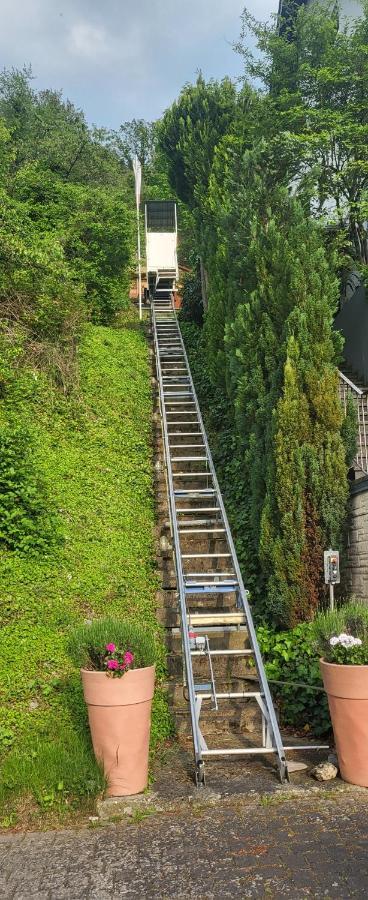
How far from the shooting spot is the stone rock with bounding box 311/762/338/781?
15.9 feet

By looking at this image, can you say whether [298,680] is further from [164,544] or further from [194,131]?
[194,131]

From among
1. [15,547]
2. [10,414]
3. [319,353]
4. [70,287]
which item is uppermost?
[70,287]

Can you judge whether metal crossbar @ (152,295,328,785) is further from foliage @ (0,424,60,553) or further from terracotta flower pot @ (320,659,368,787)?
foliage @ (0,424,60,553)

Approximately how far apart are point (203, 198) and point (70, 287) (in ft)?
10.4

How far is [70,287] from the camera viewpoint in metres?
12.3

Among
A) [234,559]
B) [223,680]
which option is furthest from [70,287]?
[223,680]

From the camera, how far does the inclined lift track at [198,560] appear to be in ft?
17.5

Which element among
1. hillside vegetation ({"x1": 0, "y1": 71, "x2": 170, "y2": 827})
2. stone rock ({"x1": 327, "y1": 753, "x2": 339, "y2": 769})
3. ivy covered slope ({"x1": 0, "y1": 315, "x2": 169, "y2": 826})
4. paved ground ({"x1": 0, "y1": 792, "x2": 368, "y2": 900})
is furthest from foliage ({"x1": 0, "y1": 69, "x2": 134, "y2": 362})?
paved ground ({"x1": 0, "y1": 792, "x2": 368, "y2": 900})

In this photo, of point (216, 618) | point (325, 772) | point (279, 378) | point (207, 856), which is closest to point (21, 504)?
point (216, 618)

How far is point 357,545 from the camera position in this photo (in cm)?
747

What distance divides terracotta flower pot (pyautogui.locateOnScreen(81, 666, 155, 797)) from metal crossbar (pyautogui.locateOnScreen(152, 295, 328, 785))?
47cm

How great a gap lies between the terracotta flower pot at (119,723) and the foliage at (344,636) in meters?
1.22

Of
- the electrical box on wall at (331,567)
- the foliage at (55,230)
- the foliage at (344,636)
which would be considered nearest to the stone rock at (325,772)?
the foliage at (344,636)

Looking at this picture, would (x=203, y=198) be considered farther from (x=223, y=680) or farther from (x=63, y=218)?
(x=223, y=680)
